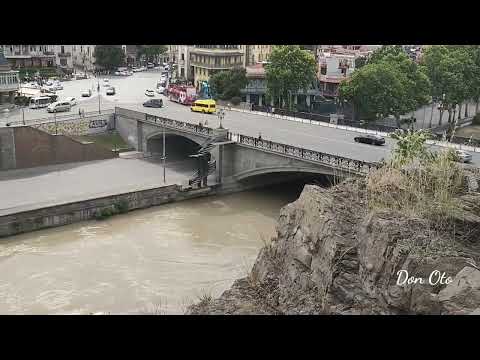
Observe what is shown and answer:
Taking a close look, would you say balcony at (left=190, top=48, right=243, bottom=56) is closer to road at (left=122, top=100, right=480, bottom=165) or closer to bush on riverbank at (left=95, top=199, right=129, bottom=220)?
road at (left=122, top=100, right=480, bottom=165)

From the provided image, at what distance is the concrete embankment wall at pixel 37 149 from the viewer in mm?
28281

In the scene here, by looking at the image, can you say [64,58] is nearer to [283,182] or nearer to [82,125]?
[82,125]

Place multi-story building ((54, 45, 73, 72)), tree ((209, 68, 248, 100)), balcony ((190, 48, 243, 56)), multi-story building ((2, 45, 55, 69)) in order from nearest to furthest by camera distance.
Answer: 1. tree ((209, 68, 248, 100))
2. balcony ((190, 48, 243, 56))
3. multi-story building ((2, 45, 55, 69))
4. multi-story building ((54, 45, 73, 72))

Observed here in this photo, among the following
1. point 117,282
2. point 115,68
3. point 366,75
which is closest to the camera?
point 117,282

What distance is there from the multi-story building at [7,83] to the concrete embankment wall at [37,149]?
10123 millimetres

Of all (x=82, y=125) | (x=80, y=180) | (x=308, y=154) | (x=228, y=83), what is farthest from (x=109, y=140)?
(x=308, y=154)

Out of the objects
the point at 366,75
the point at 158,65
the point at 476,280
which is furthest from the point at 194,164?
the point at 158,65

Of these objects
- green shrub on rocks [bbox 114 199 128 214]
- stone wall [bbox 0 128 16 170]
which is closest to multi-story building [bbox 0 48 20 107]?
stone wall [bbox 0 128 16 170]

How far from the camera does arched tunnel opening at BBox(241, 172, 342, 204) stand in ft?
87.5

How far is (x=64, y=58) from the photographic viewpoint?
209 feet

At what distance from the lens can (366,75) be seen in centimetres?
3294

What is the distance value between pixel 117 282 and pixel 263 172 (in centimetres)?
1016

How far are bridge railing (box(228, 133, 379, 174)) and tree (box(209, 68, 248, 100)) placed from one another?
16.4m

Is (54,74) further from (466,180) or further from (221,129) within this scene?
(466,180)
